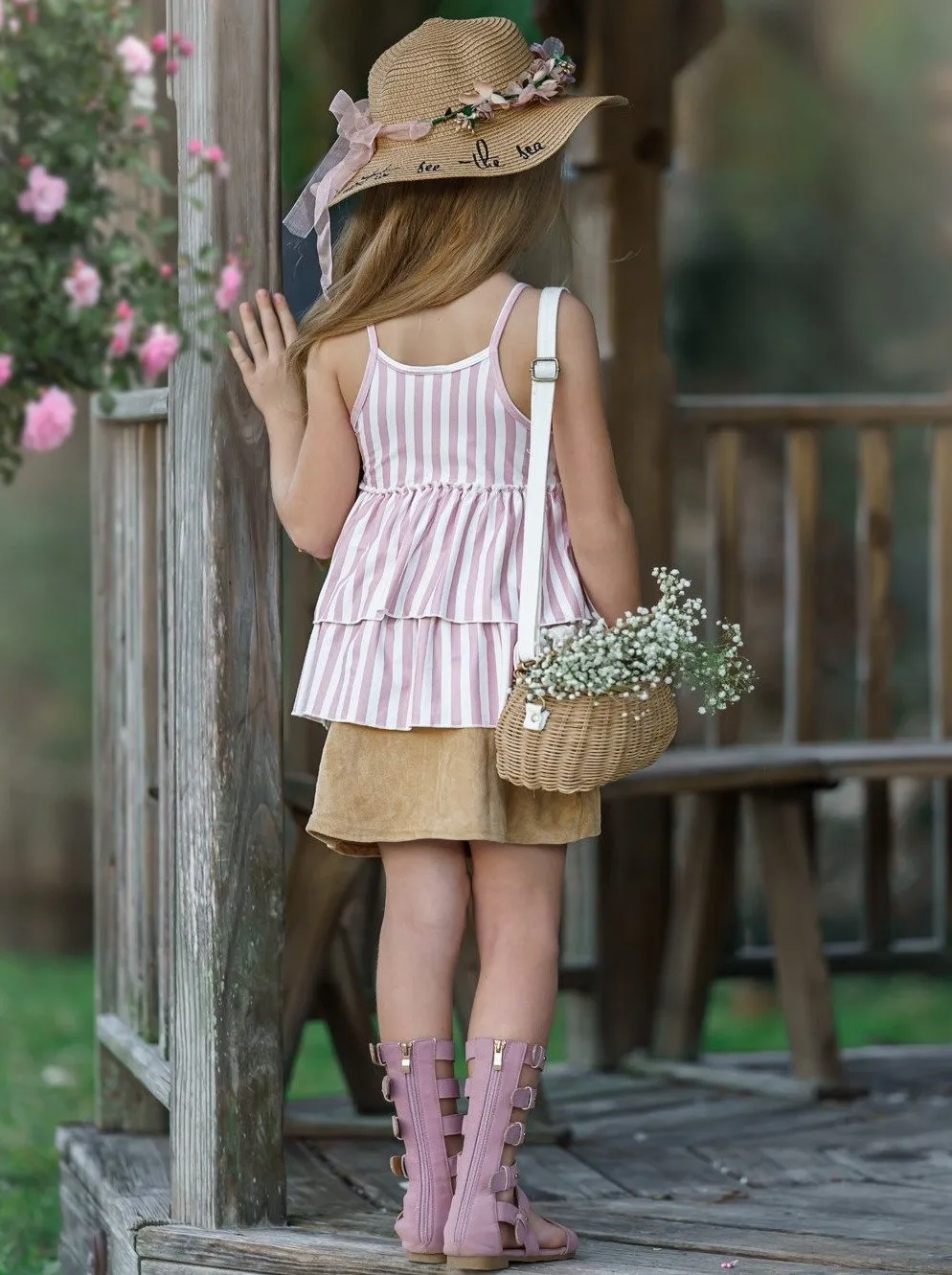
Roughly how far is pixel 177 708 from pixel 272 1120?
2.00 feet

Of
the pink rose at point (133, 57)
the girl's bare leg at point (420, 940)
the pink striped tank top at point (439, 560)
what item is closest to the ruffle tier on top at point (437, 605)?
the pink striped tank top at point (439, 560)

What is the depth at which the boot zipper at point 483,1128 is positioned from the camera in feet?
8.23

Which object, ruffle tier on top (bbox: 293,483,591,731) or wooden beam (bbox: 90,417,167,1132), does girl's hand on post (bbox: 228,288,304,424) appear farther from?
wooden beam (bbox: 90,417,167,1132)

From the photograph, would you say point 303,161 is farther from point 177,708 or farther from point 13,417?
point 13,417

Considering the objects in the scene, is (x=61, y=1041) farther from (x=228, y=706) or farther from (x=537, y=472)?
(x=537, y=472)

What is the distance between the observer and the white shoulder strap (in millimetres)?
2482

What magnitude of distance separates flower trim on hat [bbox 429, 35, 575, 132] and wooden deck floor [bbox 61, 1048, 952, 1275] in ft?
5.03

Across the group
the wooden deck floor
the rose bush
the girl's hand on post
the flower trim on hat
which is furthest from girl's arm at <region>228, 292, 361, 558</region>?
the wooden deck floor

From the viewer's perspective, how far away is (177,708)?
111 inches

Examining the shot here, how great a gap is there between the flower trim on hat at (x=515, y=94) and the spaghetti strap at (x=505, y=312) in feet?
0.72

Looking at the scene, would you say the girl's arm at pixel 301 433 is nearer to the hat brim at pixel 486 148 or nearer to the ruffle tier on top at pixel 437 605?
the ruffle tier on top at pixel 437 605

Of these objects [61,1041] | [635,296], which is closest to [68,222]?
[635,296]

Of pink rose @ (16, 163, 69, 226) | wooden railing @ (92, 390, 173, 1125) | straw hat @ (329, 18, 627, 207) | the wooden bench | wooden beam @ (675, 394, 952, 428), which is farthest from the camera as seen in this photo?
wooden beam @ (675, 394, 952, 428)

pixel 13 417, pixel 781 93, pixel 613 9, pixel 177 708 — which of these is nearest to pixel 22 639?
pixel 781 93
